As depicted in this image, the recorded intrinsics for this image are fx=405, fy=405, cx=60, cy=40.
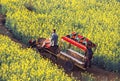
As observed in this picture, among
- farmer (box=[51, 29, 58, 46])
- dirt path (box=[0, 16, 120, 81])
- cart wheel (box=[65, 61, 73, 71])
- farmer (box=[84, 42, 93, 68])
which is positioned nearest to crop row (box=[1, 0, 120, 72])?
dirt path (box=[0, 16, 120, 81])

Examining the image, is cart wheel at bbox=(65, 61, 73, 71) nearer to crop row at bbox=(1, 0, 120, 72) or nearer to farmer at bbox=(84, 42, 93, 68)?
farmer at bbox=(84, 42, 93, 68)

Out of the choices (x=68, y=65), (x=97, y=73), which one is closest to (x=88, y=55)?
(x=68, y=65)

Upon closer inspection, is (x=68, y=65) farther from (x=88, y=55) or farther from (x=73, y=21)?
(x=73, y=21)

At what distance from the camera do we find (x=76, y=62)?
991 inches

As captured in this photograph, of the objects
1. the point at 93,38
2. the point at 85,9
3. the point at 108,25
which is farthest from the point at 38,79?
the point at 85,9

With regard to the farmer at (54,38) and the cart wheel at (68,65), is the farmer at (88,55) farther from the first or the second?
the farmer at (54,38)

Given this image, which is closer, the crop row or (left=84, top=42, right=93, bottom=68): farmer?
(left=84, top=42, right=93, bottom=68): farmer

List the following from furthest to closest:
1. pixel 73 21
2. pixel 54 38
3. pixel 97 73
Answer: pixel 73 21 → pixel 97 73 → pixel 54 38

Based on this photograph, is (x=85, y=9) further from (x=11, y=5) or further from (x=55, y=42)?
(x=55, y=42)

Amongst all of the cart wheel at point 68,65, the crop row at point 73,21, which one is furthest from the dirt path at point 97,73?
the crop row at point 73,21

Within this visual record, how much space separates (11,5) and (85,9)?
7.52 meters

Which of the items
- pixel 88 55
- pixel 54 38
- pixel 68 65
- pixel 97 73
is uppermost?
pixel 54 38

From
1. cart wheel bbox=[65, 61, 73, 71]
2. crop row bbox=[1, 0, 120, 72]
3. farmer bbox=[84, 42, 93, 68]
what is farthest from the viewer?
crop row bbox=[1, 0, 120, 72]

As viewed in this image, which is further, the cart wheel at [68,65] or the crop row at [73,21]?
the crop row at [73,21]
